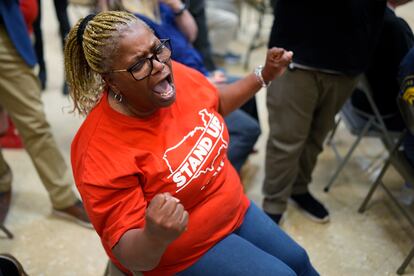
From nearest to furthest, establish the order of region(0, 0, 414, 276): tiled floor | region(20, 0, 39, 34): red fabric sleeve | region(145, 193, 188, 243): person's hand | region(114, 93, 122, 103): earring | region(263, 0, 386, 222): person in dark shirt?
region(145, 193, 188, 243): person's hand, region(114, 93, 122, 103): earring, region(263, 0, 386, 222): person in dark shirt, region(0, 0, 414, 276): tiled floor, region(20, 0, 39, 34): red fabric sleeve

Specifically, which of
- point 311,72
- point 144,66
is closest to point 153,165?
point 144,66

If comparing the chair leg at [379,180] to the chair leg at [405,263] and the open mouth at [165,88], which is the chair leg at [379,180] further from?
the open mouth at [165,88]

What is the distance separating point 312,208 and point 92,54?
4.69 ft

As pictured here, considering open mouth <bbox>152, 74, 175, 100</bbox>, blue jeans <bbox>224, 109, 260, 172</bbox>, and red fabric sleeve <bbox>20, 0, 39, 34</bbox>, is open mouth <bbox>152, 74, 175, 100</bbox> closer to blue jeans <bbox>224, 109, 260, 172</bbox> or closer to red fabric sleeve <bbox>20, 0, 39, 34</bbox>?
blue jeans <bbox>224, 109, 260, 172</bbox>

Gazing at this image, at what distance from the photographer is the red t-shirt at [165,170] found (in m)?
0.98

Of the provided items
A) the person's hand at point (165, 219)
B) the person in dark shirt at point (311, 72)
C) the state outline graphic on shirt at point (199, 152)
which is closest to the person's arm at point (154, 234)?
the person's hand at point (165, 219)

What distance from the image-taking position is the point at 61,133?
2.75m

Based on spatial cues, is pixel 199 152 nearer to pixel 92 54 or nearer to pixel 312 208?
pixel 92 54

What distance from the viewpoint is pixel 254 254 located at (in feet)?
3.78

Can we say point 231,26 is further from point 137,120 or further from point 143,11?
point 137,120

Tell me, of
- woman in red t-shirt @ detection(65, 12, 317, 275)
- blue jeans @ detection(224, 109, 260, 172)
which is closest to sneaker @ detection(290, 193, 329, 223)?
blue jeans @ detection(224, 109, 260, 172)

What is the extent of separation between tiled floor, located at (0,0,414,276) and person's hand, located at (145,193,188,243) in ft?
3.44

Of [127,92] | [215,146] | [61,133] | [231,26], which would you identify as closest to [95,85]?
[127,92]

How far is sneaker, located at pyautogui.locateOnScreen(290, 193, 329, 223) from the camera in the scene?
2.01 m
